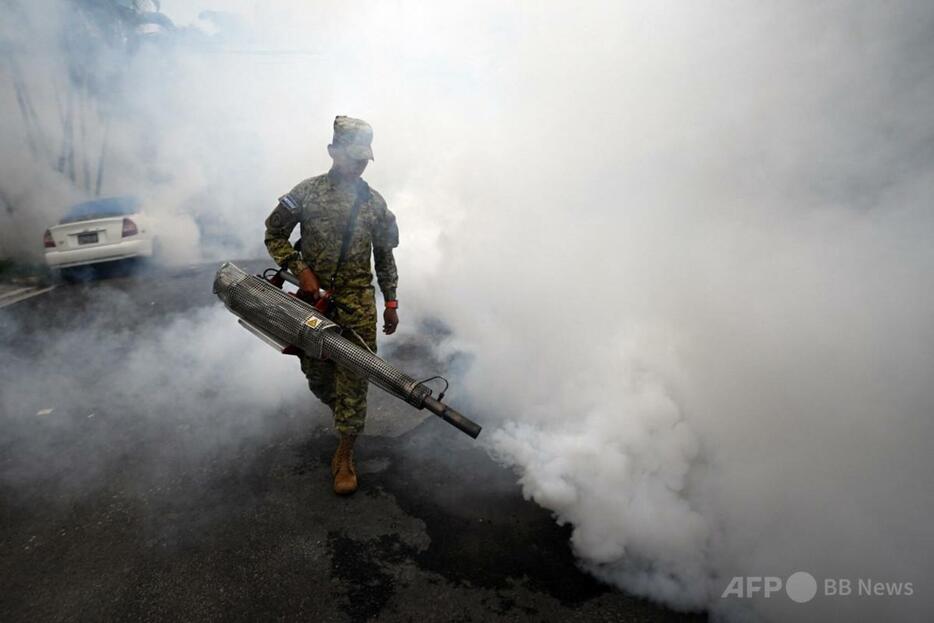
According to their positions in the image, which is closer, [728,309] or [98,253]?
[728,309]

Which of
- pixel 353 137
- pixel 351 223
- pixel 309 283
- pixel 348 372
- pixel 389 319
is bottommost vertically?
pixel 348 372

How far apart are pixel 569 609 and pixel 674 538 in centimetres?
54

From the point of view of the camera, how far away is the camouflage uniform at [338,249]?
2467 mm

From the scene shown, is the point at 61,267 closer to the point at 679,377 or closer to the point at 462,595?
the point at 462,595

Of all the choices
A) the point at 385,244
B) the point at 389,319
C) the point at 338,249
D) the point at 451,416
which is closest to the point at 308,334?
the point at 338,249

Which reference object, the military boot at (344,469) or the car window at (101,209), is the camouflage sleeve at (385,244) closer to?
the military boot at (344,469)

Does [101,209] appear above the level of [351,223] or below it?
above

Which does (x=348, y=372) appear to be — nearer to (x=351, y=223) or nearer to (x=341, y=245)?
(x=341, y=245)

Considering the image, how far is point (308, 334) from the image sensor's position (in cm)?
232

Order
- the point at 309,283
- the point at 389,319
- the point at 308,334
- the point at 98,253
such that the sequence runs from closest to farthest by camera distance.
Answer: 1. the point at 308,334
2. the point at 309,283
3. the point at 389,319
4. the point at 98,253

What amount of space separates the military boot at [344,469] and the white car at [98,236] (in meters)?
6.05

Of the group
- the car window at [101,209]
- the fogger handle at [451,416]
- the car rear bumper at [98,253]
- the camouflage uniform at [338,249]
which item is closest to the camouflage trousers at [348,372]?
the camouflage uniform at [338,249]

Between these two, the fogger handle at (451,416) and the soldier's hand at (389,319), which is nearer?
the fogger handle at (451,416)

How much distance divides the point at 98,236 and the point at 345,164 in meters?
6.22
